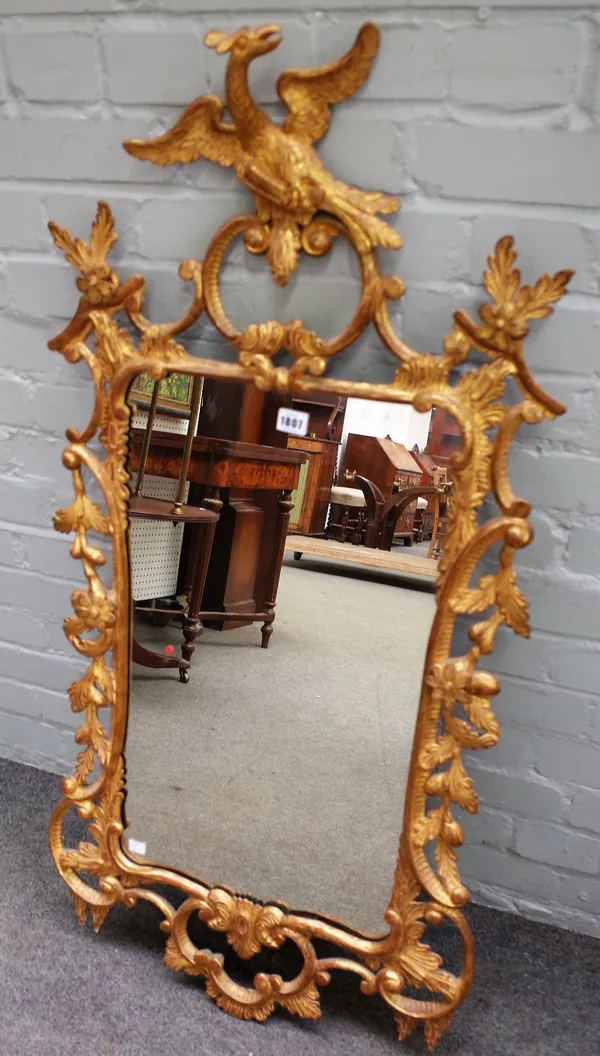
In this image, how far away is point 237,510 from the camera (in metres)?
1.02

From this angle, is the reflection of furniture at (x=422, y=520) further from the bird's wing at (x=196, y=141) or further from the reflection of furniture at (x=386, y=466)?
the bird's wing at (x=196, y=141)

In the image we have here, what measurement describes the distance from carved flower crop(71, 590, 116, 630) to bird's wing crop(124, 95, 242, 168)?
0.59 metres

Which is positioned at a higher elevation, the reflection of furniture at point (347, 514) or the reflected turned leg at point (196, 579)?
the reflection of furniture at point (347, 514)

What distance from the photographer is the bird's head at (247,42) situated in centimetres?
86

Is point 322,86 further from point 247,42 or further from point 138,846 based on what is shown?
point 138,846

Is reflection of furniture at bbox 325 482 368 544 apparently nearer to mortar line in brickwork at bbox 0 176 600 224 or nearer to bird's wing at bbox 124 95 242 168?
mortar line in brickwork at bbox 0 176 600 224

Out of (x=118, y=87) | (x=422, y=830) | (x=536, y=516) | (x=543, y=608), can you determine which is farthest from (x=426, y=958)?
(x=118, y=87)

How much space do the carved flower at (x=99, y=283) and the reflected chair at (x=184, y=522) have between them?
133 mm

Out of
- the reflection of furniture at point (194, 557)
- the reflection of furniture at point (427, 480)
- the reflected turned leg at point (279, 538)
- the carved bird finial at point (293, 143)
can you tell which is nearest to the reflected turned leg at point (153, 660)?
the reflection of furniture at point (194, 557)

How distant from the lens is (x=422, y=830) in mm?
919

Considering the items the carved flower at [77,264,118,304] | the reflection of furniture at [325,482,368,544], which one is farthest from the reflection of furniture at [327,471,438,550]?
the carved flower at [77,264,118,304]

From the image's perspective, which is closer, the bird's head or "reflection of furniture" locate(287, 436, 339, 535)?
the bird's head

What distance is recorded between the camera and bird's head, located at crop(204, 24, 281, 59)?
86cm

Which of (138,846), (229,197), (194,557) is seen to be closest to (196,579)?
(194,557)
